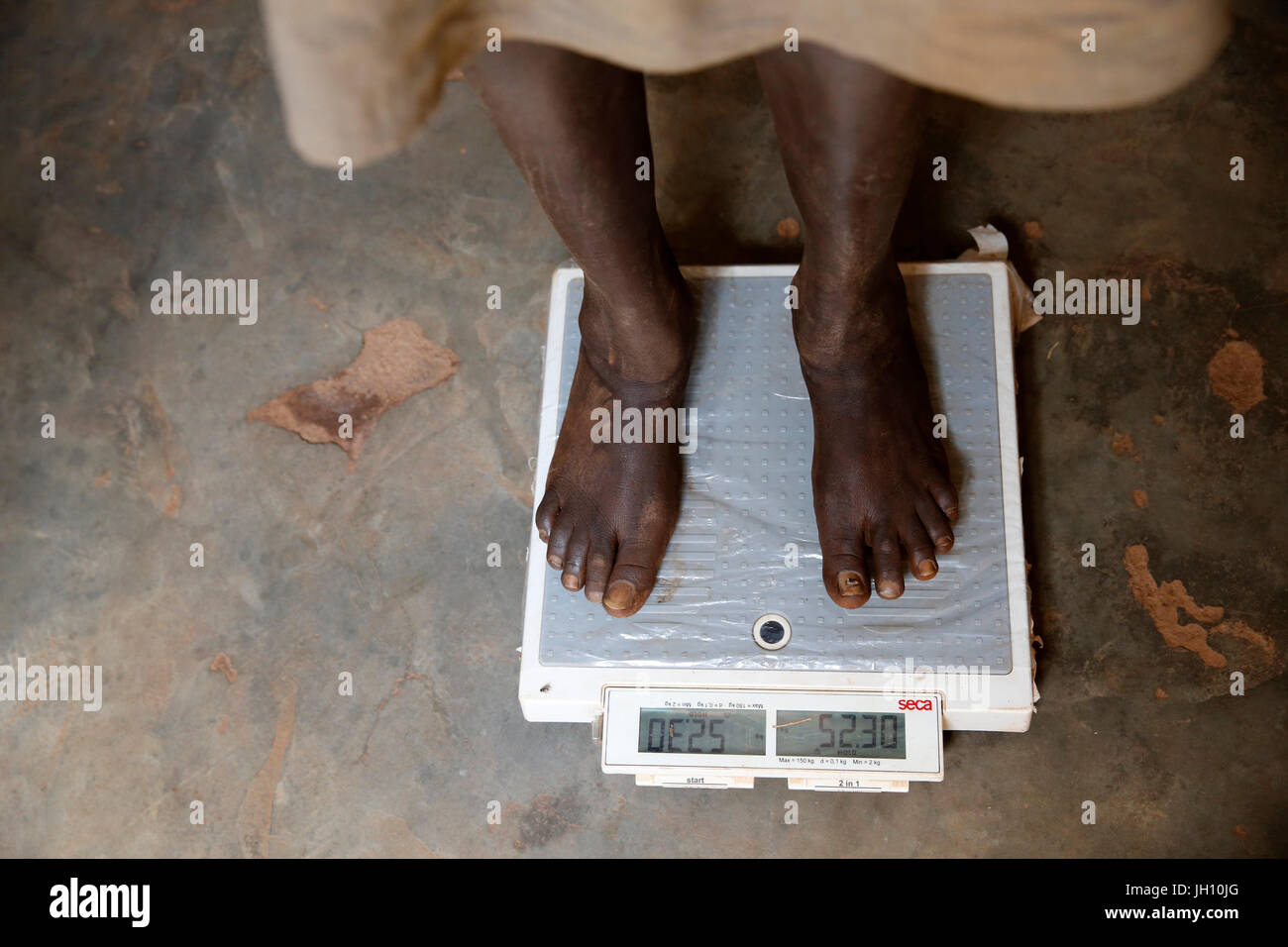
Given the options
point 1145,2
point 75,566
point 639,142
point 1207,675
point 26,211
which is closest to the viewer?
point 1145,2

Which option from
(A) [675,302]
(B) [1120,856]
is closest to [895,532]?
(A) [675,302]

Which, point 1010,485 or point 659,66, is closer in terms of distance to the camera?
point 659,66

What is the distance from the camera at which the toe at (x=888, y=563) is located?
3.68 feet

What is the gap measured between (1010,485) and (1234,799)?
0.46 metres

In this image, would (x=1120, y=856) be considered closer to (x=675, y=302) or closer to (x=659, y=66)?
(x=675, y=302)

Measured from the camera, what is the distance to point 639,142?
934 millimetres

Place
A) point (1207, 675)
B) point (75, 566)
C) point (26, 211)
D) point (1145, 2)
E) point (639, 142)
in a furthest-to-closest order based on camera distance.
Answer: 1. point (26, 211)
2. point (75, 566)
3. point (1207, 675)
4. point (639, 142)
5. point (1145, 2)

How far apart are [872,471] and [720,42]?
63 cm

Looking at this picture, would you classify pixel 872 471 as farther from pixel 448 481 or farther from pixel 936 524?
pixel 448 481

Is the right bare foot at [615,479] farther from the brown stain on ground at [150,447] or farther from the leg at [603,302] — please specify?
the brown stain on ground at [150,447]

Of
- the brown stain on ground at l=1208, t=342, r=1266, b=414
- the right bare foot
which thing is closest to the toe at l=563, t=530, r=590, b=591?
the right bare foot

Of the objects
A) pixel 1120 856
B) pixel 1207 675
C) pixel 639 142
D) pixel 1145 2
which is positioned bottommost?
pixel 1120 856

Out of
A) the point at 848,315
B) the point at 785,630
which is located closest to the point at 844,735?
the point at 785,630

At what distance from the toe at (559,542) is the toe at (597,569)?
3cm
